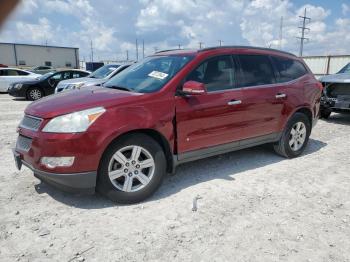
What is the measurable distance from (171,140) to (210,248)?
1.45 metres

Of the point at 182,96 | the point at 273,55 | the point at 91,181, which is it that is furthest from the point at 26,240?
the point at 273,55

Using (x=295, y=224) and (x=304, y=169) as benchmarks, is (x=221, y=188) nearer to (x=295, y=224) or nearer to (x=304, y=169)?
(x=295, y=224)

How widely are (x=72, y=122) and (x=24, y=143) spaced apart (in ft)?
2.33

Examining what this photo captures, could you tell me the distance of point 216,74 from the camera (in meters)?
4.49

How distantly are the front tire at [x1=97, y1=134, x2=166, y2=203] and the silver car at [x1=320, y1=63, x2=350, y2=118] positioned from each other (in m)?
5.97

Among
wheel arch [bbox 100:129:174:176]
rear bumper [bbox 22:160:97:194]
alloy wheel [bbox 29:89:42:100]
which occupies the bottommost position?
alloy wheel [bbox 29:89:42:100]

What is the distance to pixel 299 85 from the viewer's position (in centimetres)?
551

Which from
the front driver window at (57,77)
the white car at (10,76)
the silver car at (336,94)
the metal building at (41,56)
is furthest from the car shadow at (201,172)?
the metal building at (41,56)

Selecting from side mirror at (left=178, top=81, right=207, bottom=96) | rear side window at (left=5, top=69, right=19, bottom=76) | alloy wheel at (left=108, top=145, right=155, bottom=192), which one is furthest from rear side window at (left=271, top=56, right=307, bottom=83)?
rear side window at (left=5, top=69, right=19, bottom=76)

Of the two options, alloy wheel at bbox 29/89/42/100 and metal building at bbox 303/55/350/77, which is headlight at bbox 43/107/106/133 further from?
metal building at bbox 303/55/350/77

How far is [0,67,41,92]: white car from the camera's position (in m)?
16.9

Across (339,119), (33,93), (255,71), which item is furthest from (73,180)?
(33,93)

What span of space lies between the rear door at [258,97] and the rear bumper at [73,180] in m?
2.32

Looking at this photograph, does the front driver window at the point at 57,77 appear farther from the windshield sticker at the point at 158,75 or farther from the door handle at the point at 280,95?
the door handle at the point at 280,95
